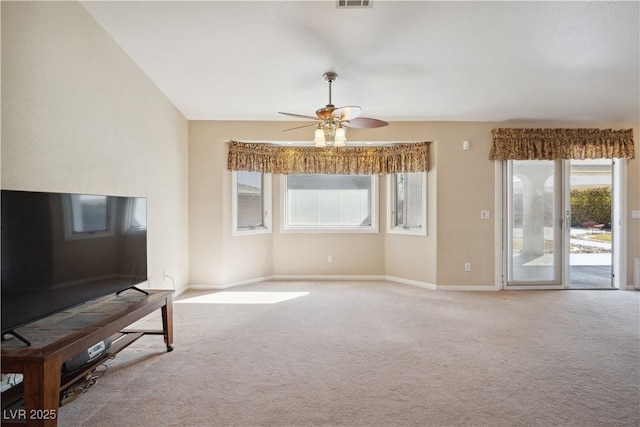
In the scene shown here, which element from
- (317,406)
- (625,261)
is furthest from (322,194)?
(625,261)

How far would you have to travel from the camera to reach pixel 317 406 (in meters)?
1.95

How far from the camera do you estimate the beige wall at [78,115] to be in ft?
6.10

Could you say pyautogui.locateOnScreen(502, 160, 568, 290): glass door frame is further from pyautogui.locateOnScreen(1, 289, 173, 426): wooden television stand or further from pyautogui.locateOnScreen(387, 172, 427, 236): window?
pyautogui.locateOnScreen(1, 289, 173, 426): wooden television stand

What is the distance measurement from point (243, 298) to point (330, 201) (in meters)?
2.28

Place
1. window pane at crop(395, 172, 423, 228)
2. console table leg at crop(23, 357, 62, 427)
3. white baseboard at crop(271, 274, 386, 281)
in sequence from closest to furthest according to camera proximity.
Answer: console table leg at crop(23, 357, 62, 427)
window pane at crop(395, 172, 423, 228)
white baseboard at crop(271, 274, 386, 281)

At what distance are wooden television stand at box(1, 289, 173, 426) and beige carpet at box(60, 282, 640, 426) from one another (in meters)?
0.35

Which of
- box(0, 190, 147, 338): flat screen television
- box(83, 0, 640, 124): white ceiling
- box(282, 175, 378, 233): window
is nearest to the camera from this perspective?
box(0, 190, 147, 338): flat screen television

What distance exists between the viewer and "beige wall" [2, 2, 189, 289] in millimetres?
1860

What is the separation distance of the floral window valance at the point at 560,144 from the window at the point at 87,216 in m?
4.82

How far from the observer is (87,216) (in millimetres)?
2082

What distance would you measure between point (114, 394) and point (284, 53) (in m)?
3.02

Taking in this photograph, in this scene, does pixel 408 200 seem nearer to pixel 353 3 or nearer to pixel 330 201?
pixel 330 201

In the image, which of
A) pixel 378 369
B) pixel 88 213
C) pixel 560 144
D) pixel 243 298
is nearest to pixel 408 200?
pixel 560 144

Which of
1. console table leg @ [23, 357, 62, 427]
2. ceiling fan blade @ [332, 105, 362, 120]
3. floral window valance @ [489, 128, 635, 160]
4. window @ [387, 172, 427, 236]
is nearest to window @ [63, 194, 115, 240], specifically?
console table leg @ [23, 357, 62, 427]
